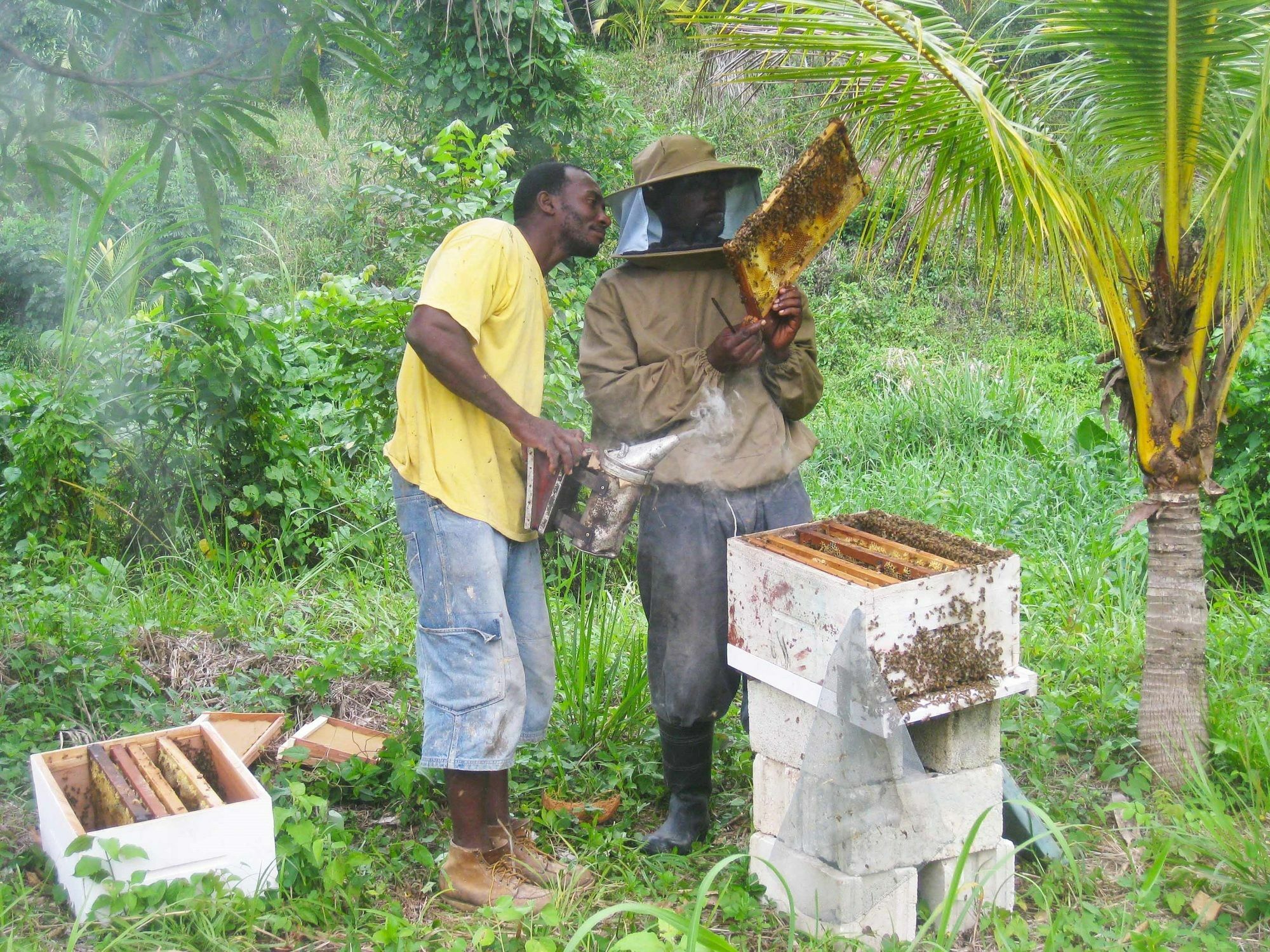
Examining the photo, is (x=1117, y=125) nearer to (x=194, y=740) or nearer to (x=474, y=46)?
(x=194, y=740)

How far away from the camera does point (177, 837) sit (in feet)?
9.48

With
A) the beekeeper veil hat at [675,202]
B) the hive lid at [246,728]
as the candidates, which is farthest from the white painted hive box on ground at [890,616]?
the hive lid at [246,728]

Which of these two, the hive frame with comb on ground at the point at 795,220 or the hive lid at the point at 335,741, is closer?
the hive frame with comb on ground at the point at 795,220

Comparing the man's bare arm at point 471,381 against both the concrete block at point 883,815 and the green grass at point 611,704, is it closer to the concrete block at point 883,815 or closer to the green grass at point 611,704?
the concrete block at point 883,815

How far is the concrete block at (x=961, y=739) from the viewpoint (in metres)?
3.00

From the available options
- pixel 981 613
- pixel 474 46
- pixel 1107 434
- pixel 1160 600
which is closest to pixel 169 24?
pixel 981 613

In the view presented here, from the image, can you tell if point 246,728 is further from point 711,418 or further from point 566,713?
point 711,418

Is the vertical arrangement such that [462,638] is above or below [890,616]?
below

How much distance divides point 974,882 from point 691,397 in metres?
1.56

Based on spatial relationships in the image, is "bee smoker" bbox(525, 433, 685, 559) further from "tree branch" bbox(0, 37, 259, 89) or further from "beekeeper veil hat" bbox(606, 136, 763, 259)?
"tree branch" bbox(0, 37, 259, 89)

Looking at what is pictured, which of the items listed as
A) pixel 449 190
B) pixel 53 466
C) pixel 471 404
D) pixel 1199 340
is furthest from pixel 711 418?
pixel 53 466

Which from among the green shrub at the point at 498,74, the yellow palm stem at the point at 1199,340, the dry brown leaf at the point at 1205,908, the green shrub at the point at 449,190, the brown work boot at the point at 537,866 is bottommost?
the dry brown leaf at the point at 1205,908

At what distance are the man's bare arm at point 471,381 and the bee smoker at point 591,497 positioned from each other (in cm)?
6

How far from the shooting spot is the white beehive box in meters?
2.84
